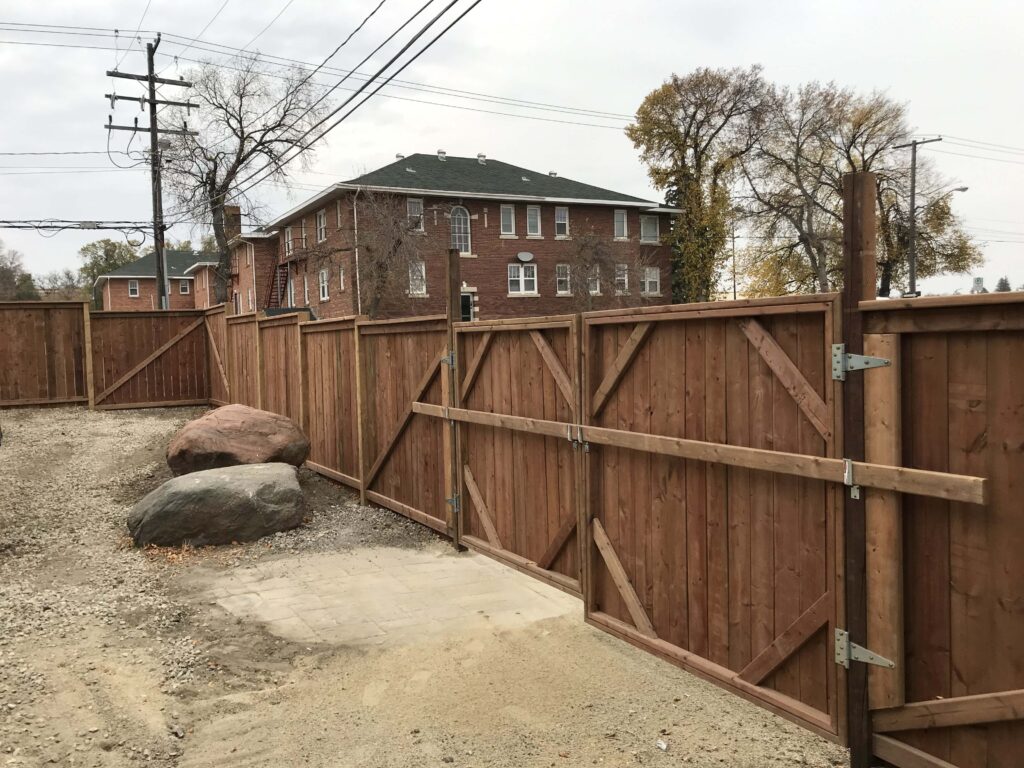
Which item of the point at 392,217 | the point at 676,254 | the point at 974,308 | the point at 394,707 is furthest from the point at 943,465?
the point at 676,254

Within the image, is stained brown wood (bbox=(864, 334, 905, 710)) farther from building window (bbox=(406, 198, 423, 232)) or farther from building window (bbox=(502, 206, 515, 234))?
building window (bbox=(502, 206, 515, 234))

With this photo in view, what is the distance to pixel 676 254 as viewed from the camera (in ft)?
148

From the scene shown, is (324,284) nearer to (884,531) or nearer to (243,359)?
(243,359)

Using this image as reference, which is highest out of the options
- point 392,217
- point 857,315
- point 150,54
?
point 150,54

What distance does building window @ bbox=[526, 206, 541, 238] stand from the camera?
3859cm

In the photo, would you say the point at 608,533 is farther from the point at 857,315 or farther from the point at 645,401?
the point at 857,315

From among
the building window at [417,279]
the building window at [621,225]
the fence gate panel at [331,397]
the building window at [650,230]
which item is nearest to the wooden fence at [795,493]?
the fence gate panel at [331,397]

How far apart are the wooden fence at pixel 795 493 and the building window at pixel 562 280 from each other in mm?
32676

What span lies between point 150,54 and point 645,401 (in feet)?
87.2

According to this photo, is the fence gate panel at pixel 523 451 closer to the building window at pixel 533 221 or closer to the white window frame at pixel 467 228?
the white window frame at pixel 467 228

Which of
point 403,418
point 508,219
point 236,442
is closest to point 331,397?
point 236,442

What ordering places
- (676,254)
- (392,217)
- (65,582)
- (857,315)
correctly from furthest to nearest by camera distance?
(676,254) → (392,217) → (65,582) → (857,315)

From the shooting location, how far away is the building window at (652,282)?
4228 cm

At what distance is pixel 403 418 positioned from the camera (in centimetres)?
828
